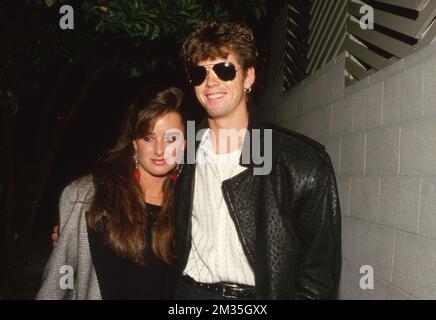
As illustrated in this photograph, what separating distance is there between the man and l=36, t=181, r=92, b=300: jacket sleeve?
23.0 inches

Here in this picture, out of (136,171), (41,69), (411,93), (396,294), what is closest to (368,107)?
(411,93)

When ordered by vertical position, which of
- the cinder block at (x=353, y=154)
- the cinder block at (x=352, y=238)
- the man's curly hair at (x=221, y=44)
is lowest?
the cinder block at (x=352, y=238)

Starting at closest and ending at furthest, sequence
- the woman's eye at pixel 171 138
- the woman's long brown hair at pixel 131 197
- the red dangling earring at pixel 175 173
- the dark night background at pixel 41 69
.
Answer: the woman's long brown hair at pixel 131 197 → the woman's eye at pixel 171 138 → the red dangling earring at pixel 175 173 → the dark night background at pixel 41 69

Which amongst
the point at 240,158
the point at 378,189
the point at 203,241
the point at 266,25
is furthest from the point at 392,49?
the point at 266,25

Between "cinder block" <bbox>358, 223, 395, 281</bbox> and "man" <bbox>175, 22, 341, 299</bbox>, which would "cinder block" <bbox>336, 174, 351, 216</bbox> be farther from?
"man" <bbox>175, 22, 341, 299</bbox>

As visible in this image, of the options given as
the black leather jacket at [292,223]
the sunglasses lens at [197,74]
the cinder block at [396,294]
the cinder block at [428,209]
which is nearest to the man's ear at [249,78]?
the sunglasses lens at [197,74]

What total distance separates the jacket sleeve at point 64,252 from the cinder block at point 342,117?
2.08 meters

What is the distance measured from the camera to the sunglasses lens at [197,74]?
8.77 feet

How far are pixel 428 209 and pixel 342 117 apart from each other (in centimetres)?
164

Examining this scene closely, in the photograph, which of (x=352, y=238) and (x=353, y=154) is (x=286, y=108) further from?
(x=352, y=238)

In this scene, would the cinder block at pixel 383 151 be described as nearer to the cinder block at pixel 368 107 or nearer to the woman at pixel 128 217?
the cinder block at pixel 368 107

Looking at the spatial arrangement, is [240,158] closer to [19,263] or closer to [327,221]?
[327,221]

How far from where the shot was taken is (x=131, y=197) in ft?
9.61
